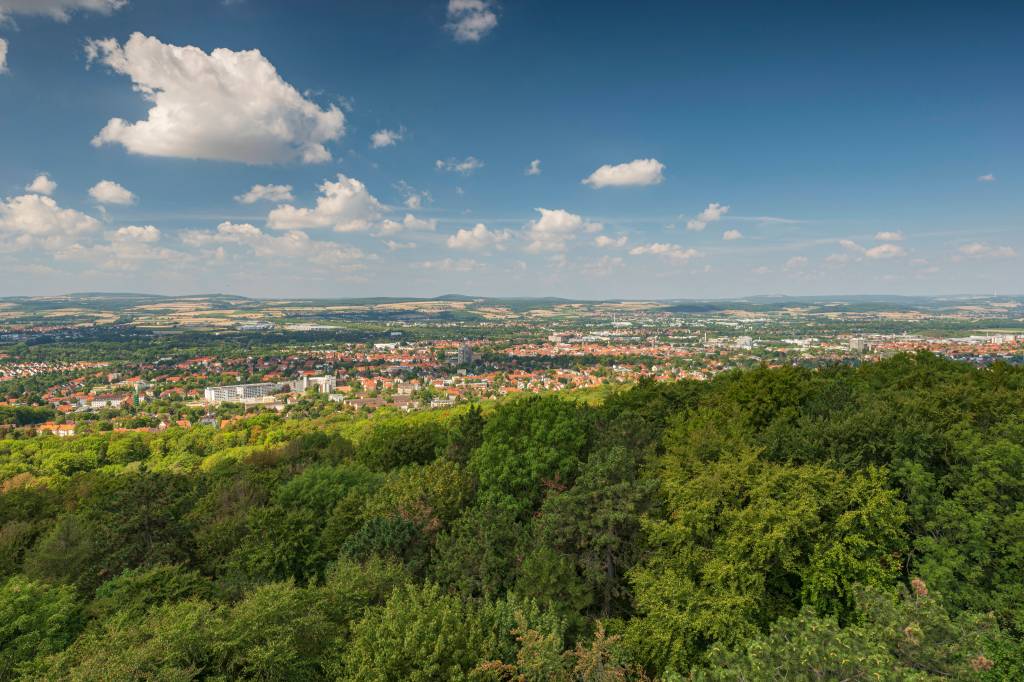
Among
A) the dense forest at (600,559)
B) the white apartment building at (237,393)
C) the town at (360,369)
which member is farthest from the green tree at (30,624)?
the white apartment building at (237,393)

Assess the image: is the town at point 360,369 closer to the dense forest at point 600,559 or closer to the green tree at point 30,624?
the dense forest at point 600,559

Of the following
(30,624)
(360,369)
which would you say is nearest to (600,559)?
(30,624)

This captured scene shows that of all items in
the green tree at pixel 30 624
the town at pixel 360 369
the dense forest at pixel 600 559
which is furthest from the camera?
the town at pixel 360 369

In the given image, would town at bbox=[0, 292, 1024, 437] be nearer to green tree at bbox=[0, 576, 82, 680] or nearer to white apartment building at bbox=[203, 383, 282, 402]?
white apartment building at bbox=[203, 383, 282, 402]

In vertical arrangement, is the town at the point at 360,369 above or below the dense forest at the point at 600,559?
below

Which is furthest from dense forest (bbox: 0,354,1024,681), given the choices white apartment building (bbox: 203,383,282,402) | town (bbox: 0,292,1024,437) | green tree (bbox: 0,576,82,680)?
white apartment building (bbox: 203,383,282,402)

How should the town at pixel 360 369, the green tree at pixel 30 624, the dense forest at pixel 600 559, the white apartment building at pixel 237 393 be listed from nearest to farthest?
the dense forest at pixel 600 559 → the green tree at pixel 30 624 → the town at pixel 360 369 → the white apartment building at pixel 237 393

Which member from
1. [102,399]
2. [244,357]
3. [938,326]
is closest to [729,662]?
[102,399]

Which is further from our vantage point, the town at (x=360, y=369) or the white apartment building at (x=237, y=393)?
the white apartment building at (x=237, y=393)

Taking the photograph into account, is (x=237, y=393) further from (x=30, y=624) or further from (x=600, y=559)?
(x=600, y=559)
